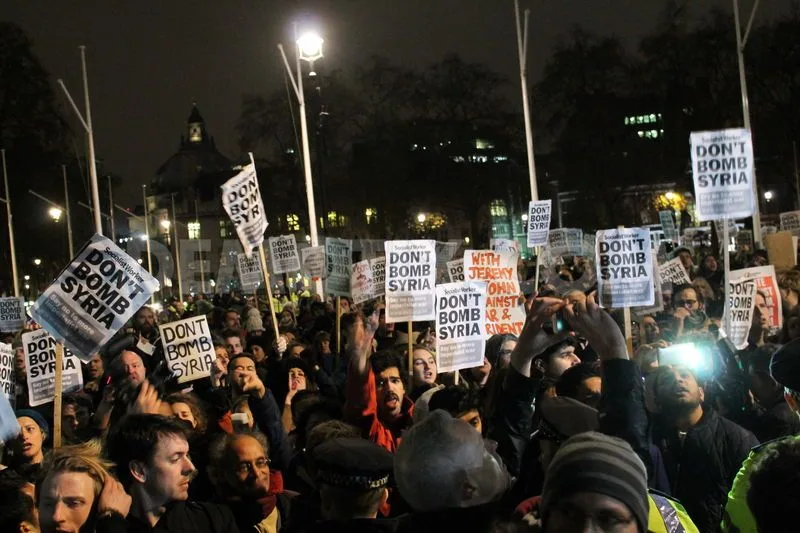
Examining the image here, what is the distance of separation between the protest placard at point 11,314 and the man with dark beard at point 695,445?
52.2 ft

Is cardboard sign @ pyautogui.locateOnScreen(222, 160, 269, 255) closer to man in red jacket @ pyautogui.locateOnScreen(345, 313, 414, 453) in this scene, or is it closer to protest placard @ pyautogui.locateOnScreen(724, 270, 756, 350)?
protest placard @ pyautogui.locateOnScreen(724, 270, 756, 350)

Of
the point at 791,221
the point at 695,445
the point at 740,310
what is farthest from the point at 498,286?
the point at 791,221

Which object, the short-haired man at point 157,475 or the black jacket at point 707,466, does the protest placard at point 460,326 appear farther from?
the short-haired man at point 157,475

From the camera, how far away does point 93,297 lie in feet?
23.6

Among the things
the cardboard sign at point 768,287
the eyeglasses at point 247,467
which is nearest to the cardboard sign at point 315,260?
the cardboard sign at point 768,287

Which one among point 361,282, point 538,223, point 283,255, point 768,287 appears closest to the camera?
point 768,287

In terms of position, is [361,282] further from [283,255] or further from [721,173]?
[283,255]

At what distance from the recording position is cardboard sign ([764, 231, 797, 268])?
19844 millimetres

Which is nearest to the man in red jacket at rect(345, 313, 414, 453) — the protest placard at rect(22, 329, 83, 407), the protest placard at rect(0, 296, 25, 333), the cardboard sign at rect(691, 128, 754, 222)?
the protest placard at rect(22, 329, 83, 407)

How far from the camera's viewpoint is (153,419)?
14.6 ft

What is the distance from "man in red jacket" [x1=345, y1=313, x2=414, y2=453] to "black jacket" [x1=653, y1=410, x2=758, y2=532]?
5.29 ft

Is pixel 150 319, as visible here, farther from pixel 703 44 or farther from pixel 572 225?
pixel 572 225

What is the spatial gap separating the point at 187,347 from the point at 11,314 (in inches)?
400

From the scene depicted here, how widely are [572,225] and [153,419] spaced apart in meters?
70.0
